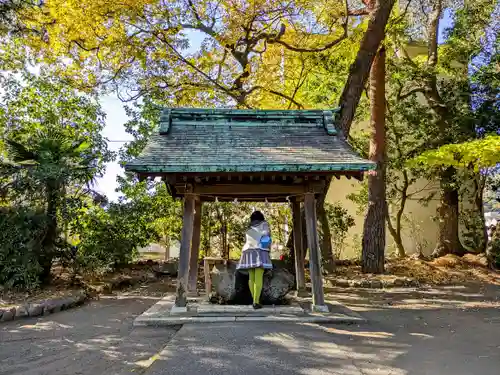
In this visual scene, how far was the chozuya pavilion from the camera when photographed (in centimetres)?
589

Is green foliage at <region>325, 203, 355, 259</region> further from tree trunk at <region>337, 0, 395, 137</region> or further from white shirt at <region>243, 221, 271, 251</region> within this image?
white shirt at <region>243, 221, 271, 251</region>

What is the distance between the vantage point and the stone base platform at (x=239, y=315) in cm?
583

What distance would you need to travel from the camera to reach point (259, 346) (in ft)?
14.8

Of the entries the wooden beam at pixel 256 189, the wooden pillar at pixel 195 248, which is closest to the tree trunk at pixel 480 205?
the wooden beam at pixel 256 189

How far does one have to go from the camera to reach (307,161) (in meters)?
6.04

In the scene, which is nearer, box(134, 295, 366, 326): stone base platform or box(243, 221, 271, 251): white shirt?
box(134, 295, 366, 326): stone base platform

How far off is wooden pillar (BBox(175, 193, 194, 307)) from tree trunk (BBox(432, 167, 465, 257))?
10.4 m

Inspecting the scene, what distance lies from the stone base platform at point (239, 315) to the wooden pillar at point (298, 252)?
1060 millimetres

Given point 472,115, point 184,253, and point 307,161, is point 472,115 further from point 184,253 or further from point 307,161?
point 184,253

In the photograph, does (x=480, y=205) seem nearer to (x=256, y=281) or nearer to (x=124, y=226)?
(x=256, y=281)

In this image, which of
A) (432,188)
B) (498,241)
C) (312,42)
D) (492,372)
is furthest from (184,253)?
(432,188)

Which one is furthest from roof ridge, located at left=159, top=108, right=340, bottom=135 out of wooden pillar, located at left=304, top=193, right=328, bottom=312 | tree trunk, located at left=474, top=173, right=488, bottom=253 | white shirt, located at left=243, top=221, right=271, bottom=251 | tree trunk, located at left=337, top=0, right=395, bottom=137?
tree trunk, located at left=474, top=173, right=488, bottom=253

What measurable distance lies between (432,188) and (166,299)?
12313 millimetres

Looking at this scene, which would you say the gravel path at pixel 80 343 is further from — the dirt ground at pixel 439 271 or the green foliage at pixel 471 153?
the green foliage at pixel 471 153
